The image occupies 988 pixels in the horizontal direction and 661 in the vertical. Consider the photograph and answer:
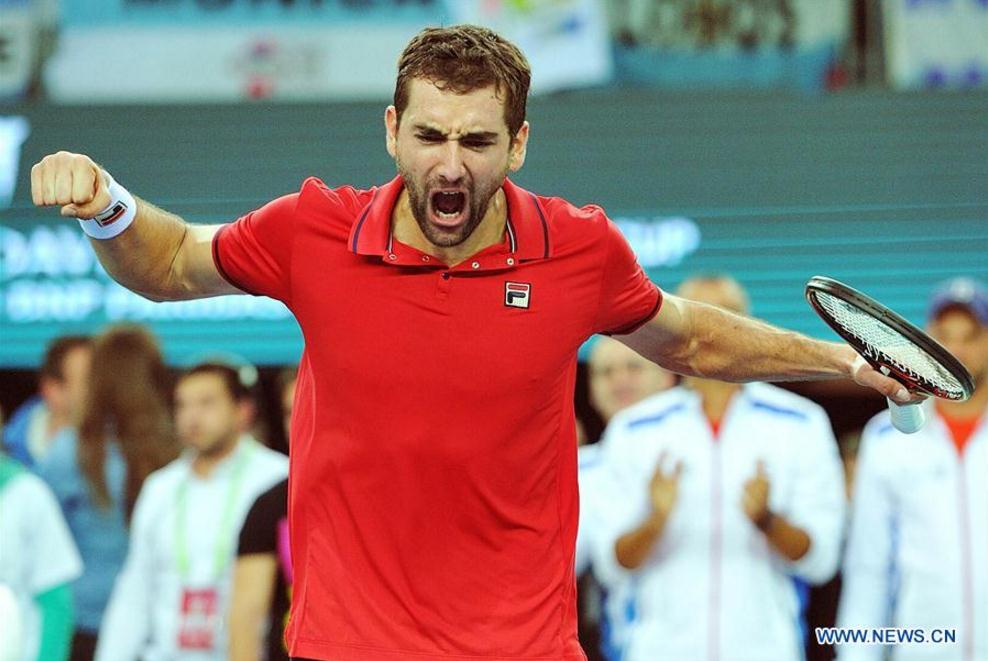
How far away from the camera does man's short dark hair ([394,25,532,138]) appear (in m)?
3.04

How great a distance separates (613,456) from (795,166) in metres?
2.76

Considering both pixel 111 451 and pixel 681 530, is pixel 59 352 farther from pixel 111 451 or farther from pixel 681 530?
pixel 681 530

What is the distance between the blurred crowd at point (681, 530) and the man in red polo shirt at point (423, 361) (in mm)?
2231

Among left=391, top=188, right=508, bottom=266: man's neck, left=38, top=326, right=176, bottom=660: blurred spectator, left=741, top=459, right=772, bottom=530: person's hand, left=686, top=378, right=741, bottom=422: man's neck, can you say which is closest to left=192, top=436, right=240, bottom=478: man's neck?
left=38, top=326, right=176, bottom=660: blurred spectator

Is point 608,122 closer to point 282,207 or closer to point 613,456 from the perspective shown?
point 613,456

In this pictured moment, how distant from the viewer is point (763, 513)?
523 cm

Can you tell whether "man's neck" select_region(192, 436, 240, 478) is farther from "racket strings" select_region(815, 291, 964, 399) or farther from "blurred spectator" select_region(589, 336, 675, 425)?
"racket strings" select_region(815, 291, 964, 399)

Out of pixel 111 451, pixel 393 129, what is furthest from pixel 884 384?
pixel 111 451

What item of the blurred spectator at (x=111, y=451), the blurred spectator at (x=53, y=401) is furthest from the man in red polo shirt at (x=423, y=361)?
the blurred spectator at (x=53, y=401)

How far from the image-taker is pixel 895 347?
3.36m

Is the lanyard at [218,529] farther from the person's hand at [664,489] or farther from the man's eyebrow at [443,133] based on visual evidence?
the man's eyebrow at [443,133]

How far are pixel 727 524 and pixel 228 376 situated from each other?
6.79 feet

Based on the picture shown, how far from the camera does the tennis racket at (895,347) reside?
3275 mm

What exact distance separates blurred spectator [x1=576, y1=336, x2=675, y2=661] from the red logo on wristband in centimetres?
295
